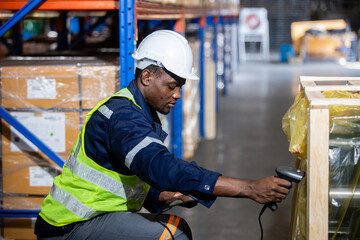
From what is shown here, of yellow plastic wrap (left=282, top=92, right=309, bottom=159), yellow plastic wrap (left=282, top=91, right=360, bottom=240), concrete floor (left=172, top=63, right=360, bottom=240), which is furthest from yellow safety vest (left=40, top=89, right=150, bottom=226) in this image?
concrete floor (left=172, top=63, right=360, bottom=240)

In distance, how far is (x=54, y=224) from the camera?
2.87m

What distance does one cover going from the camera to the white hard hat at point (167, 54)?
2.92 metres

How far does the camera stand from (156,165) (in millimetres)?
2455

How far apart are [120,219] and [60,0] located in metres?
2.09

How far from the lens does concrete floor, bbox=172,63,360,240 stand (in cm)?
527

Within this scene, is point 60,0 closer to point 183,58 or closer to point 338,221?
point 183,58

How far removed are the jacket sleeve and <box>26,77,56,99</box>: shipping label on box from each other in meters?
1.83

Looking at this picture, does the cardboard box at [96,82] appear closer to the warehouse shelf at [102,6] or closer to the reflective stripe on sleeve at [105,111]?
the warehouse shelf at [102,6]

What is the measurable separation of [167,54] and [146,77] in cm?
17

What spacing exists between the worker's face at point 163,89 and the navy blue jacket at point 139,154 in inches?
4.2

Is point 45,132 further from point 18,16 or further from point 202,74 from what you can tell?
point 202,74

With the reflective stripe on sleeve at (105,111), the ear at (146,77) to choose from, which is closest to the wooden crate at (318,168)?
the ear at (146,77)

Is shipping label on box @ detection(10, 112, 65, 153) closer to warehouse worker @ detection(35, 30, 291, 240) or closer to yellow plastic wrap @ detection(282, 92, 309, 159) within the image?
warehouse worker @ detection(35, 30, 291, 240)

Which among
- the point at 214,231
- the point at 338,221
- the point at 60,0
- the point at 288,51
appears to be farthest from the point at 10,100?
the point at 288,51
